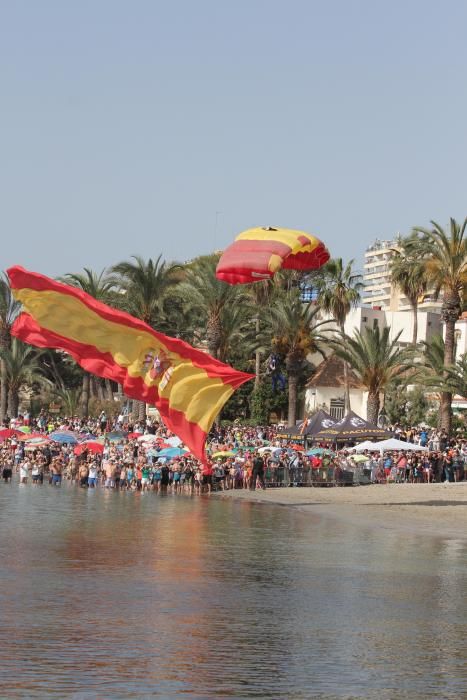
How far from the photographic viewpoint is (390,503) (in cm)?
3631

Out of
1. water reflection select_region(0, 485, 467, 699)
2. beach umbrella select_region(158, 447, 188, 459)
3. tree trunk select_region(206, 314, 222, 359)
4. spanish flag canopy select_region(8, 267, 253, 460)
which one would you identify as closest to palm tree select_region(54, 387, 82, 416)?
tree trunk select_region(206, 314, 222, 359)

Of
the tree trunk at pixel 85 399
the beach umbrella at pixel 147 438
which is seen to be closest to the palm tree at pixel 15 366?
the tree trunk at pixel 85 399

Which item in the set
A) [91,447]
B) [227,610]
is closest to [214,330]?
[91,447]

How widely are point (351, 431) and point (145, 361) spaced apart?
1137 centimetres

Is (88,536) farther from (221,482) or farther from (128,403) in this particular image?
(128,403)

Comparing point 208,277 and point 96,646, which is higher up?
point 208,277

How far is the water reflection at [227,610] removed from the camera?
1366cm

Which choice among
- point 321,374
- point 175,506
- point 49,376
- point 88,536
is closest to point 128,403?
point 321,374

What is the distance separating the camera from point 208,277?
60.2 m

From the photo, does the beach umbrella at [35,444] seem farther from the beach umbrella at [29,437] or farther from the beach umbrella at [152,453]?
the beach umbrella at [152,453]

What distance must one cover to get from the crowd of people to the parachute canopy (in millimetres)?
6403

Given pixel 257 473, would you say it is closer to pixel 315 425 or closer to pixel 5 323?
pixel 315 425

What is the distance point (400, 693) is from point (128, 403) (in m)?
60.7

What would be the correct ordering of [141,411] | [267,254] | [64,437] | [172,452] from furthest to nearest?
[141,411]
[64,437]
[172,452]
[267,254]
